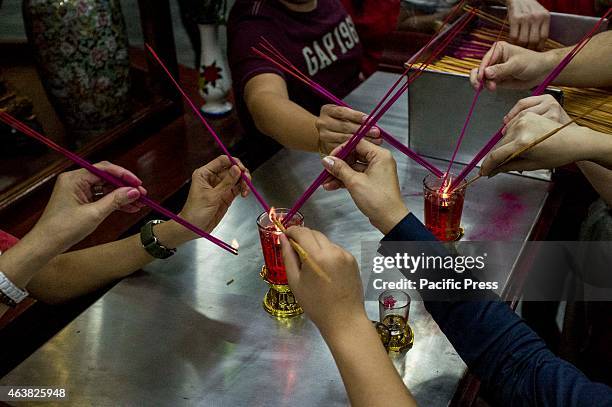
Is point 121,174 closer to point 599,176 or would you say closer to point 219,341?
point 219,341

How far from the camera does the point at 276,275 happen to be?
125 centimetres

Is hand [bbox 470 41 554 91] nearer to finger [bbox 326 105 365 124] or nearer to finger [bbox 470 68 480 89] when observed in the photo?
finger [bbox 470 68 480 89]

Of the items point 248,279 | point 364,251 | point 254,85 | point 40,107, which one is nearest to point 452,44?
point 254,85

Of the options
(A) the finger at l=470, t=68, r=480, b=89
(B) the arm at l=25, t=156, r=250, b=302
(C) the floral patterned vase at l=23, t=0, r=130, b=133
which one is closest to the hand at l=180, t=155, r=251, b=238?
(B) the arm at l=25, t=156, r=250, b=302

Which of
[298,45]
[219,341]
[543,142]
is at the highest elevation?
[543,142]

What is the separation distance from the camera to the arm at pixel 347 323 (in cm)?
93

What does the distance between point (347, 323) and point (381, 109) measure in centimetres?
72

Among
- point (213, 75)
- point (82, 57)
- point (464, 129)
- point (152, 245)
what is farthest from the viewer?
point (213, 75)

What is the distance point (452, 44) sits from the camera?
5.90 feet

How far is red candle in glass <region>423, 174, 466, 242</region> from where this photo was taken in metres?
1.36

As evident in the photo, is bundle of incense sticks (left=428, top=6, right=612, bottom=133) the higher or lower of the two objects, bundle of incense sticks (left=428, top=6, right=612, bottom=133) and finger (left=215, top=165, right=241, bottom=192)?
the higher

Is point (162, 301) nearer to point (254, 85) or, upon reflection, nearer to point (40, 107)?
point (254, 85)

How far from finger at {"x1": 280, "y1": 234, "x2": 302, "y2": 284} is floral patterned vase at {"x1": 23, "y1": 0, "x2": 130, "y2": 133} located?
1.23m

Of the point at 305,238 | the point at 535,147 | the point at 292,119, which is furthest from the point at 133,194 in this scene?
the point at 535,147
